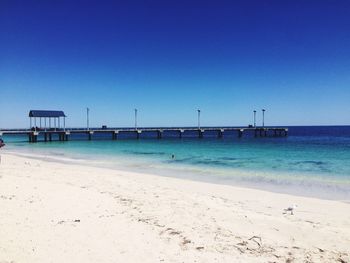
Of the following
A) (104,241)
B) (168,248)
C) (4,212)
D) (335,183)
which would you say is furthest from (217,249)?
(335,183)

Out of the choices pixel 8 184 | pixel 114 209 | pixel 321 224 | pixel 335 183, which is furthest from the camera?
pixel 335 183

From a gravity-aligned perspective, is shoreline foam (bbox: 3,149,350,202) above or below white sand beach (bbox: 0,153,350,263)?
below

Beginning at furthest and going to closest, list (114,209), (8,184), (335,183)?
(335,183), (8,184), (114,209)

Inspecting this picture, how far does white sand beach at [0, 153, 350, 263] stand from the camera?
5.39 metres

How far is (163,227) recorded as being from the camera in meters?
6.82

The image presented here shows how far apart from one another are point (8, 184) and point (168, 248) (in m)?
7.66

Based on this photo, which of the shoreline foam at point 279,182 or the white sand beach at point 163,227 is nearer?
the white sand beach at point 163,227

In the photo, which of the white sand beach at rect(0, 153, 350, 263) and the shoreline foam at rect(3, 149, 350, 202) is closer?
the white sand beach at rect(0, 153, 350, 263)

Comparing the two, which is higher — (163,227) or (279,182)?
(163,227)

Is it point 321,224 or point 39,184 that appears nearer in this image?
point 321,224

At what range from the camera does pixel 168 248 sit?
566 centimetres

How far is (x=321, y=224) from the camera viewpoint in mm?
7367

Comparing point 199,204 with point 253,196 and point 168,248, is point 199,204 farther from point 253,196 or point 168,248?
point 168,248

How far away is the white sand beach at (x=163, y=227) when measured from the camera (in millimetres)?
5391
